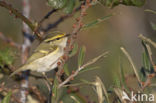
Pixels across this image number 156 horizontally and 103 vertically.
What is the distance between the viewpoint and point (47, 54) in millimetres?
3121

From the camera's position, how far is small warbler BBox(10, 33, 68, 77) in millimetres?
3013

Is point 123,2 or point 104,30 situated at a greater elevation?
point 123,2

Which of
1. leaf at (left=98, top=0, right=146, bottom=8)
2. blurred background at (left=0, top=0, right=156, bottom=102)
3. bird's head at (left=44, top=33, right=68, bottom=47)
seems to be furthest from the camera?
blurred background at (left=0, top=0, right=156, bottom=102)

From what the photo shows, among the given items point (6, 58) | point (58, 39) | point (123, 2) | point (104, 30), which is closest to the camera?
point (123, 2)

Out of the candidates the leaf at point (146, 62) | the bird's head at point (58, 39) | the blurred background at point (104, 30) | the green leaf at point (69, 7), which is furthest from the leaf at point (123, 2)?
the blurred background at point (104, 30)

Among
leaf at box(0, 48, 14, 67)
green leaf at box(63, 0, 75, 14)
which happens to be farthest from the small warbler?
green leaf at box(63, 0, 75, 14)

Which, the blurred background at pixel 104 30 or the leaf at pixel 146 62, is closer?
the leaf at pixel 146 62

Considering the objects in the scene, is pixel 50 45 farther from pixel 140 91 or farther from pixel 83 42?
pixel 83 42

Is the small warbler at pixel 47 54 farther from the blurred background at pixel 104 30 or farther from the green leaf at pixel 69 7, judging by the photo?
the blurred background at pixel 104 30

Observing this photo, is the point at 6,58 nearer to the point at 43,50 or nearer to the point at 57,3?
the point at 43,50

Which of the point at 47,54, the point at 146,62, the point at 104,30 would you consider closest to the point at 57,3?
the point at 146,62

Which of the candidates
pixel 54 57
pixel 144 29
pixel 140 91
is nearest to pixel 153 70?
pixel 140 91

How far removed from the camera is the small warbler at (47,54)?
3.01 metres

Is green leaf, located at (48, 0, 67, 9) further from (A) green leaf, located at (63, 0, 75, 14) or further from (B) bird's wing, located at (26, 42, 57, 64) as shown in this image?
(B) bird's wing, located at (26, 42, 57, 64)
